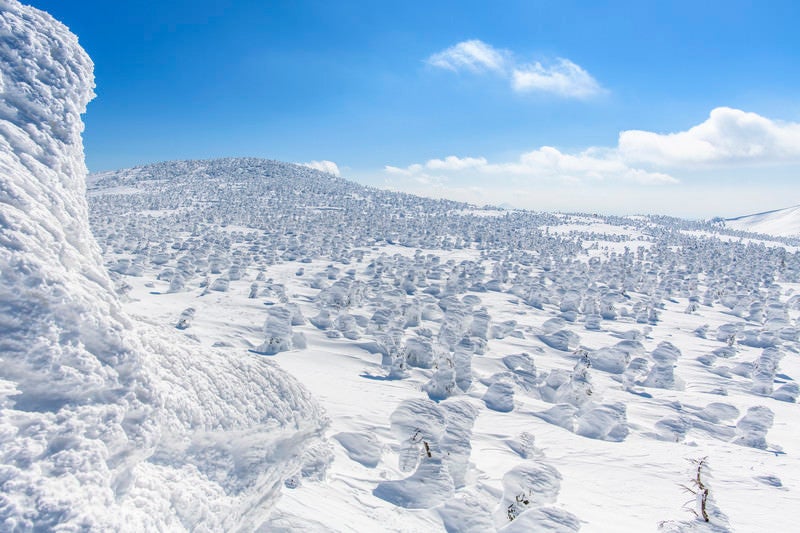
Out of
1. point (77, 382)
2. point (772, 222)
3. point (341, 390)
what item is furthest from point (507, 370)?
point (772, 222)

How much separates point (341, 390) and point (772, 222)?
357ft

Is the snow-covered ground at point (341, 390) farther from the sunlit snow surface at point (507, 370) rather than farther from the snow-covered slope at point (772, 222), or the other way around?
the snow-covered slope at point (772, 222)

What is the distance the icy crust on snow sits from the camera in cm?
161

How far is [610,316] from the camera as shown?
65.1 feet

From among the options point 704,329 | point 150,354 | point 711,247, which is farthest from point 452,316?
point 711,247

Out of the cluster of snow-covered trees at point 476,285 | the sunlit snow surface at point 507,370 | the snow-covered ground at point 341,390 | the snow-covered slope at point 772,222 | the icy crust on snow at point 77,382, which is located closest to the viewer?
the icy crust on snow at point 77,382

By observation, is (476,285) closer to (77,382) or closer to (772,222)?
(77,382)

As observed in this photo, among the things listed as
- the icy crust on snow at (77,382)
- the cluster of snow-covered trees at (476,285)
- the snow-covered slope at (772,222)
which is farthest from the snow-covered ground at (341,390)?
the snow-covered slope at (772,222)

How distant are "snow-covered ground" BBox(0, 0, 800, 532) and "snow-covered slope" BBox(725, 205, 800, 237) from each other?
6902 centimetres

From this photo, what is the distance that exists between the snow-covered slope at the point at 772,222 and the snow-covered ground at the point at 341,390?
69.0 metres

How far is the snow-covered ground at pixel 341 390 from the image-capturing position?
177cm

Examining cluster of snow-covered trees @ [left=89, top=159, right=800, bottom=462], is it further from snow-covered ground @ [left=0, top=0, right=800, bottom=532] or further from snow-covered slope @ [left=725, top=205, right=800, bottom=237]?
snow-covered slope @ [left=725, top=205, right=800, bottom=237]

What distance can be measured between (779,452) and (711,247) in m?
44.8

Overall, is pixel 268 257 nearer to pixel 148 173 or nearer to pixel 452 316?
pixel 452 316
